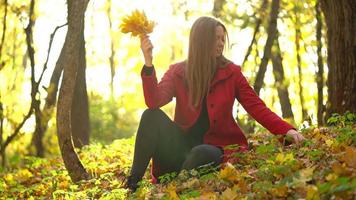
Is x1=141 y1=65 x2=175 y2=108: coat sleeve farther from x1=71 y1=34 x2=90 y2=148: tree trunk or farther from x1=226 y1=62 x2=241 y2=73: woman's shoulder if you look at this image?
x1=71 y1=34 x2=90 y2=148: tree trunk

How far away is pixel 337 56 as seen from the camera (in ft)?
20.3

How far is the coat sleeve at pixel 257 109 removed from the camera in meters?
4.53

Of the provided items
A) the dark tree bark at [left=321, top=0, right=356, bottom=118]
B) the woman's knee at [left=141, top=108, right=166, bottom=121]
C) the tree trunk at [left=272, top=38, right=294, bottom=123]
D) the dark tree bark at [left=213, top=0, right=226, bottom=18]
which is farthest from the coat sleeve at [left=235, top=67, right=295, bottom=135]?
the tree trunk at [left=272, top=38, right=294, bottom=123]

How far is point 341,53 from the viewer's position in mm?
6133

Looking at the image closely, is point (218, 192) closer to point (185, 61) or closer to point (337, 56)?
point (185, 61)

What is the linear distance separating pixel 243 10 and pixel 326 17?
6.82 metres

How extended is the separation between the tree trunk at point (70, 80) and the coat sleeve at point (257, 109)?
1.68 m

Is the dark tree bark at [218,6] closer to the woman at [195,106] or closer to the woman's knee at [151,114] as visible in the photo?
the woman at [195,106]

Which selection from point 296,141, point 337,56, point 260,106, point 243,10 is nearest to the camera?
point 296,141

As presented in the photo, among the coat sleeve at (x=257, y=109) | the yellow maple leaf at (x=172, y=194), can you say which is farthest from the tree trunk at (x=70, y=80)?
the yellow maple leaf at (x=172, y=194)

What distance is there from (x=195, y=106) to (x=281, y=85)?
853 cm

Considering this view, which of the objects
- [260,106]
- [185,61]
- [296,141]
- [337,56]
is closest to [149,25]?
[185,61]

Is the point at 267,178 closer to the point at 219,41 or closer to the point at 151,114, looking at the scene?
the point at 151,114

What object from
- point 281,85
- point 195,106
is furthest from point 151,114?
point 281,85
